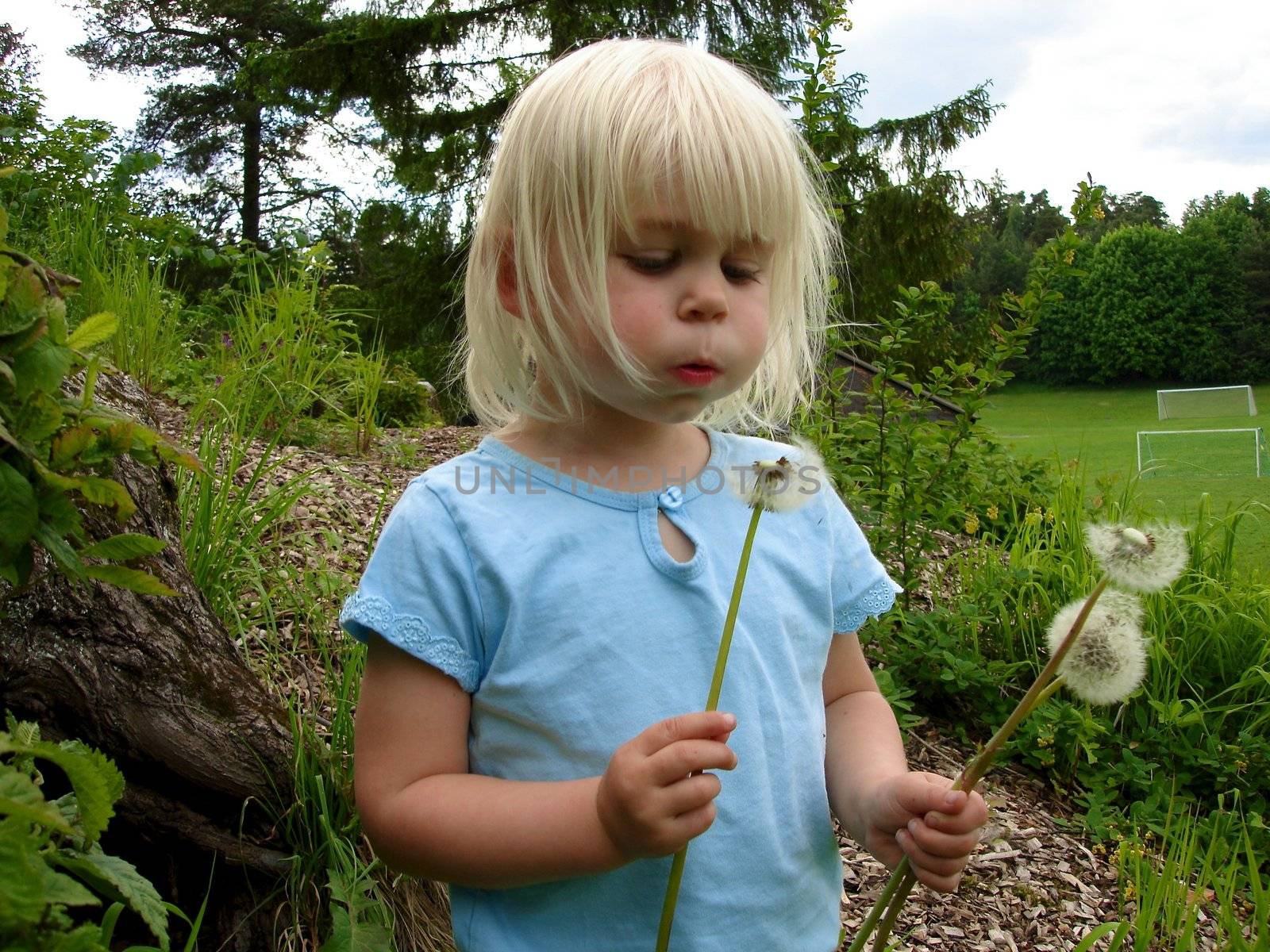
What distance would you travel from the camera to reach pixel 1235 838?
260 cm

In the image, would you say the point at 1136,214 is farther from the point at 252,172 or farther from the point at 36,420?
the point at 36,420

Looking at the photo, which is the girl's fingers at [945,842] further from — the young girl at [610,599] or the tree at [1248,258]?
the tree at [1248,258]

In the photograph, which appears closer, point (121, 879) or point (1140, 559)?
point (1140, 559)

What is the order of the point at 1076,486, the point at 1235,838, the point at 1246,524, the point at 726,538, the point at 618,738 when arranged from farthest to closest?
the point at 1246,524, the point at 1076,486, the point at 1235,838, the point at 726,538, the point at 618,738

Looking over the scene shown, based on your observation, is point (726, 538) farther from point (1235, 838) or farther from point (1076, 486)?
point (1076, 486)

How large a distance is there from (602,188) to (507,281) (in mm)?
232

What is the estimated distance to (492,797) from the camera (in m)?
1.02

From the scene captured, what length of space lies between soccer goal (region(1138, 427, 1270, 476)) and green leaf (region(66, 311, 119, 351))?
696 cm

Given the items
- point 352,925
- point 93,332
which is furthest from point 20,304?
point 352,925

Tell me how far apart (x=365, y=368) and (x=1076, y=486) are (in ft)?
10.1

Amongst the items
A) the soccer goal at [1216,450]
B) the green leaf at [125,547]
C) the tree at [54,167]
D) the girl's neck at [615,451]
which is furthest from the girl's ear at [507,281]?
the soccer goal at [1216,450]

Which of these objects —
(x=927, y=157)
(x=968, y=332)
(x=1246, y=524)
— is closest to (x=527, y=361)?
(x=1246, y=524)

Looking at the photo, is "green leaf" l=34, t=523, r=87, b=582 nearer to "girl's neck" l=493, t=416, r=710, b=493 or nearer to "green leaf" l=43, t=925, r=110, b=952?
"green leaf" l=43, t=925, r=110, b=952

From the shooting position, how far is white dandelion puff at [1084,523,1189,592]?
0.66m
